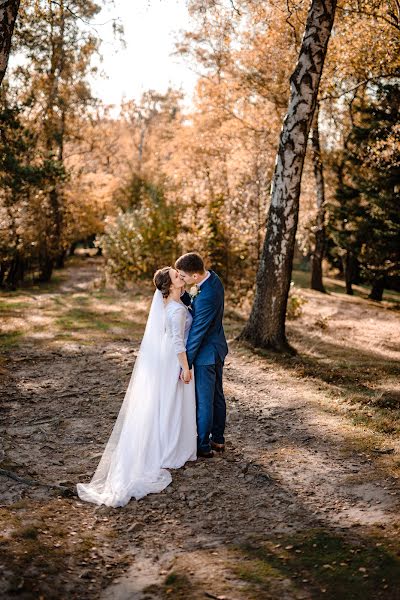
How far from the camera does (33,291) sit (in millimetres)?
22141

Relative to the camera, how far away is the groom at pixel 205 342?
5449 millimetres

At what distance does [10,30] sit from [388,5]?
7980 mm

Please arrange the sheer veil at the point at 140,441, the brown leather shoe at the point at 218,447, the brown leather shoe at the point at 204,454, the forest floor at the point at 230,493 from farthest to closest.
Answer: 1. the brown leather shoe at the point at 218,447
2. the brown leather shoe at the point at 204,454
3. the sheer veil at the point at 140,441
4. the forest floor at the point at 230,493

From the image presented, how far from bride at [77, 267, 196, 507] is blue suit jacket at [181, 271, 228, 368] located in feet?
0.35

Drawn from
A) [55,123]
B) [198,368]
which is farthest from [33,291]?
[198,368]

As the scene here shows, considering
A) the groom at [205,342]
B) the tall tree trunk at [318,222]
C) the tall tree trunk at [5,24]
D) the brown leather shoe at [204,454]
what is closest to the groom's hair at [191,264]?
the groom at [205,342]

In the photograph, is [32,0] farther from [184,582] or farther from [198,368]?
[184,582]

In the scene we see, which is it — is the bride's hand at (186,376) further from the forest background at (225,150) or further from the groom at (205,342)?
the forest background at (225,150)

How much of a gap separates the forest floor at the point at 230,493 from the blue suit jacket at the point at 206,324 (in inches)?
44.8

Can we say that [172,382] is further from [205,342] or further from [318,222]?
[318,222]

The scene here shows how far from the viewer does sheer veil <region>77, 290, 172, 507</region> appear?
5.06 metres

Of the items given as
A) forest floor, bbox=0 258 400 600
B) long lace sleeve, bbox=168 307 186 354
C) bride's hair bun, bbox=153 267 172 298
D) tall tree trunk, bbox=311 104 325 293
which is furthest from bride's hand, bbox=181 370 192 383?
tall tree trunk, bbox=311 104 325 293

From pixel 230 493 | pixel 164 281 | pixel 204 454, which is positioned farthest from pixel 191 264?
pixel 230 493

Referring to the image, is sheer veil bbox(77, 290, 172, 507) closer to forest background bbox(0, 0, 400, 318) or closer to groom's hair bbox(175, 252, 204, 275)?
groom's hair bbox(175, 252, 204, 275)
